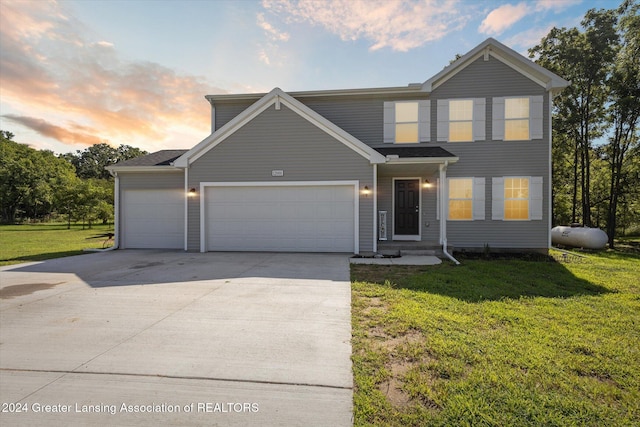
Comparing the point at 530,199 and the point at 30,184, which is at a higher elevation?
the point at 30,184

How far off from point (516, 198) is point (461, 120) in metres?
3.42

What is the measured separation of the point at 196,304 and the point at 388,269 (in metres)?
4.44

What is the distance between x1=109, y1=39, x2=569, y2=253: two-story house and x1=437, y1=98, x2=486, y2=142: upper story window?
0.12 ft

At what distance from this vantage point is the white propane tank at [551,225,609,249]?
12.2 meters

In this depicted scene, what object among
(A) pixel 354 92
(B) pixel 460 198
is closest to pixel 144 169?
(A) pixel 354 92

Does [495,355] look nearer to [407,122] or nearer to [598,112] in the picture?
[407,122]

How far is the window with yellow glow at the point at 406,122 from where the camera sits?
10766mm

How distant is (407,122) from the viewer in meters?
10.8

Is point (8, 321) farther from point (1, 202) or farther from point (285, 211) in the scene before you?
point (1, 202)

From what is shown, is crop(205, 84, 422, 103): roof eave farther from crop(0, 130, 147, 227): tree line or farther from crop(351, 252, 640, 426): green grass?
crop(0, 130, 147, 227): tree line

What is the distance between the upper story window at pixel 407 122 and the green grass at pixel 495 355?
Result: 666 centimetres

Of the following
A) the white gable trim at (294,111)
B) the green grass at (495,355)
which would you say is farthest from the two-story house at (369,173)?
the green grass at (495,355)

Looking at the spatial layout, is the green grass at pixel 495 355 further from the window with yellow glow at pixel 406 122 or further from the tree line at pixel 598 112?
the tree line at pixel 598 112

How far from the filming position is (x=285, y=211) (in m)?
9.73
